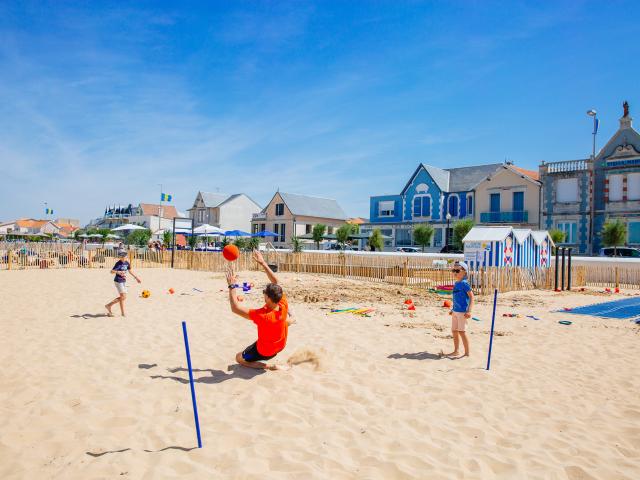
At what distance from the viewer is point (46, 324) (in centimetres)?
832

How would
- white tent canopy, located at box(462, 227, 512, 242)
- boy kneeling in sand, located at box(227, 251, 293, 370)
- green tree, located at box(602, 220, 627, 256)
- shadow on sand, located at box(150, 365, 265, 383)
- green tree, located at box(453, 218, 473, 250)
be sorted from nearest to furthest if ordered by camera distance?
boy kneeling in sand, located at box(227, 251, 293, 370)
shadow on sand, located at box(150, 365, 265, 383)
white tent canopy, located at box(462, 227, 512, 242)
green tree, located at box(602, 220, 627, 256)
green tree, located at box(453, 218, 473, 250)

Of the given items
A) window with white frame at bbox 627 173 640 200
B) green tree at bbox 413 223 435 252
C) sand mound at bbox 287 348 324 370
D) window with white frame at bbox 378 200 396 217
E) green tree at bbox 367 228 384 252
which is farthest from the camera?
window with white frame at bbox 378 200 396 217

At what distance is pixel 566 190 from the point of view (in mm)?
30297

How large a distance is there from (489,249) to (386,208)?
2368 centimetres

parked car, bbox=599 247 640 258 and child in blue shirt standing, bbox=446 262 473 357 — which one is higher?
parked car, bbox=599 247 640 258

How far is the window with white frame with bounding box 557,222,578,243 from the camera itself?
97.7 ft

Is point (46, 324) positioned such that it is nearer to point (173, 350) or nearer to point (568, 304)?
point (173, 350)

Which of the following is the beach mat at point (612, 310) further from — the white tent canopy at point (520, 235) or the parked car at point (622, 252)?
the parked car at point (622, 252)

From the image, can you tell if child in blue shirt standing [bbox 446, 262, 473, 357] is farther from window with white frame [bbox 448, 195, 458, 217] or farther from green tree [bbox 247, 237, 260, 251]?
window with white frame [bbox 448, 195, 458, 217]

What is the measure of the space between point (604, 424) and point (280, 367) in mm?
3442

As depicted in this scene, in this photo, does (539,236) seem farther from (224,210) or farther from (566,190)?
(224,210)

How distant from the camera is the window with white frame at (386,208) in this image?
40031 millimetres

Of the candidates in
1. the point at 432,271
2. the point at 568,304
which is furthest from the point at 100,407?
the point at 432,271

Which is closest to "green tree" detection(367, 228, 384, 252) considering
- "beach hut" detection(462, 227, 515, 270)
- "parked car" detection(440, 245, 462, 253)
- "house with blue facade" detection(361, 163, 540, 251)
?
"house with blue facade" detection(361, 163, 540, 251)
